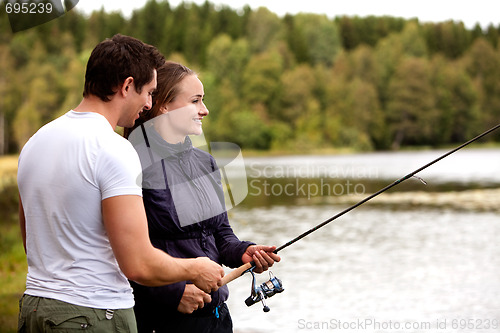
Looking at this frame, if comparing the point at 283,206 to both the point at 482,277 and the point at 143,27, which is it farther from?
the point at 143,27

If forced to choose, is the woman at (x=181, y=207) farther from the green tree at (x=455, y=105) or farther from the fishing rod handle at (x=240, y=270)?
the green tree at (x=455, y=105)

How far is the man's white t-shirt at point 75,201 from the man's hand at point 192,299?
467 mm

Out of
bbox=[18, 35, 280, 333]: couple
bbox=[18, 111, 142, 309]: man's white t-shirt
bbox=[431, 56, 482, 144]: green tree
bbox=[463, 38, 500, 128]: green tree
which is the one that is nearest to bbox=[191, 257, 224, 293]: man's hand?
bbox=[18, 35, 280, 333]: couple

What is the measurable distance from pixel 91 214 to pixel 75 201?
0.05 m

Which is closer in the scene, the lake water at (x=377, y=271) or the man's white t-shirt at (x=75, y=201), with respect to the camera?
the man's white t-shirt at (x=75, y=201)

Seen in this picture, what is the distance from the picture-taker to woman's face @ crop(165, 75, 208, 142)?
254 cm

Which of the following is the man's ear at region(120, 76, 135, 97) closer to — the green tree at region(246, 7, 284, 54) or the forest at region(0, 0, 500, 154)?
the forest at region(0, 0, 500, 154)

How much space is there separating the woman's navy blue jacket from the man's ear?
1.74 ft

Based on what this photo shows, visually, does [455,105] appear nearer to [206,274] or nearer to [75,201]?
[206,274]

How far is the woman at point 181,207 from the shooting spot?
2.38 m

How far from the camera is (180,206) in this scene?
242cm

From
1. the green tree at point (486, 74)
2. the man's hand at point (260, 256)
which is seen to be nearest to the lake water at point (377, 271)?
the man's hand at point (260, 256)

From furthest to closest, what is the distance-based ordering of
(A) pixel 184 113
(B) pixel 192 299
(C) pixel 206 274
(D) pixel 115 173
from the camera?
(A) pixel 184 113
(B) pixel 192 299
(C) pixel 206 274
(D) pixel 115 173

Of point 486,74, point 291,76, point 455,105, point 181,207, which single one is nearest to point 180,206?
point 181,207
